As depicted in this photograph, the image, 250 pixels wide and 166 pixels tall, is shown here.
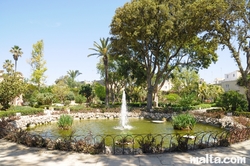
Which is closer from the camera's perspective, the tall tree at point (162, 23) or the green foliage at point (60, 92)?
the tall tree at point (162, 23)

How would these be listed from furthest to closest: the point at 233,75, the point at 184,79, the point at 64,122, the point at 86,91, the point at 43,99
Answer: the point at 233,75 < the point at 184,79 < the point at 86,91 < the point at 43,99 < the point at 64,122

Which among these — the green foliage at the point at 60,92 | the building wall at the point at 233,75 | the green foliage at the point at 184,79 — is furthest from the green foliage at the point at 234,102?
the building wall at the point at 233,75

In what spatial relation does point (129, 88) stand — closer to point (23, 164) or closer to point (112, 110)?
point (112, 110)

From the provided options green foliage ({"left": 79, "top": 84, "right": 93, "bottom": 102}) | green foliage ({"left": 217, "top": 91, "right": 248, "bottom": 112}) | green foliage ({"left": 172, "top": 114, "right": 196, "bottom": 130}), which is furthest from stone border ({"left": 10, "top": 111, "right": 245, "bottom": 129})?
green foliage ({"left": 79, "top": 84, "right": 93, "bottom": 102})

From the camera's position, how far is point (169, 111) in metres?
23.3

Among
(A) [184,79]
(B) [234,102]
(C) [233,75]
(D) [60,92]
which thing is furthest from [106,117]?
(C) [233,75]

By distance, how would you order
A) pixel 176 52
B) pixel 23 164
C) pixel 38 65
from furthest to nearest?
pixel 38 65 < pixel 176 52 < pixel 23 164

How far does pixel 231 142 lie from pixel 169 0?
1761 centimetres

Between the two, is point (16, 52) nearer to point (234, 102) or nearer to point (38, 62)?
point (38, 62)

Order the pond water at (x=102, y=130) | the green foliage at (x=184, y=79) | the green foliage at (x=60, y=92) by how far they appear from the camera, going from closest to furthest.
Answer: the pond water at (x=102, y=130) < the green foliage at (x=60, y=92) < the green foliage at (x=184, y=79)

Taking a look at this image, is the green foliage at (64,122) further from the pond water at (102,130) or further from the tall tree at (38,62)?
the tall tree at (38,62)

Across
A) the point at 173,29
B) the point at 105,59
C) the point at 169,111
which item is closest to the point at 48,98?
the point at 105,59

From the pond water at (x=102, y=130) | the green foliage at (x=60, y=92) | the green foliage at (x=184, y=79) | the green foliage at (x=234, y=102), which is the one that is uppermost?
the green foliage at (x=184, y=79)

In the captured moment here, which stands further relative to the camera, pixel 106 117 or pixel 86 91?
pixel 86 91
